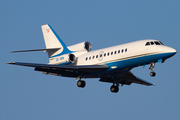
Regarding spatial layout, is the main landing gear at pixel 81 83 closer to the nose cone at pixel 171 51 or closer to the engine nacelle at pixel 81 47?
the engine nacelle at pixel 81 47

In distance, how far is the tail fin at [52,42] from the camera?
3784 centimetres

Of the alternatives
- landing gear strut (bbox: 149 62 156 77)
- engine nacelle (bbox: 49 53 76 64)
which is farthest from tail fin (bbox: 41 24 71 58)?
landing gear strut (bbox: 149 62 156 77)

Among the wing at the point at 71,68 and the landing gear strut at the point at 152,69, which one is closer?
the landing gear strut at the point at 152,69

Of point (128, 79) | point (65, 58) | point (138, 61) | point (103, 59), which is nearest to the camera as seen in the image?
point (138, 61)

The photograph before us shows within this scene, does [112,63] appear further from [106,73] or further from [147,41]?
[147,41]

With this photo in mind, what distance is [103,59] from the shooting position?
33781 millimetres

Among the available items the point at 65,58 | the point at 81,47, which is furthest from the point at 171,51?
the point at 65,58

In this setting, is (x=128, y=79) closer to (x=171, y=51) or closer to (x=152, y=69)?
(x=152, y=69)

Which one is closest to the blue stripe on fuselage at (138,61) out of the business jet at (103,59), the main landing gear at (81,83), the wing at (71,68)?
the business jet at (103,59)

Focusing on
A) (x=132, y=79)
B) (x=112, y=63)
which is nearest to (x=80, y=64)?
(x=112, y=63)

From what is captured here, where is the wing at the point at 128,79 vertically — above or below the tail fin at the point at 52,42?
below

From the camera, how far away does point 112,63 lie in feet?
108

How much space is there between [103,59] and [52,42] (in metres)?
7.84

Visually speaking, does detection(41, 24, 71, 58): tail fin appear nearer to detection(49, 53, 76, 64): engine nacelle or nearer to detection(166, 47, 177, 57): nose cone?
detection(49, 53, 76, 64): engine nacelle
